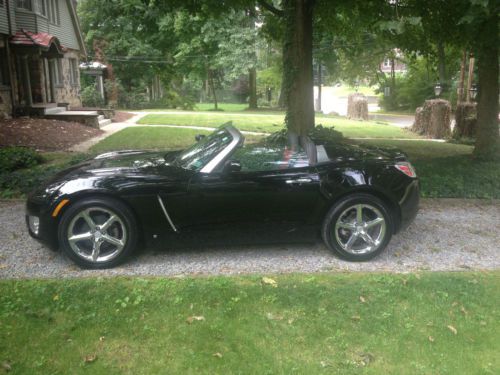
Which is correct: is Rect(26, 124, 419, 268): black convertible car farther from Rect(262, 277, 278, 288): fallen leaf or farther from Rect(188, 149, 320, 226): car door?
Rect(262, 277, 278, 288): fallen leaf

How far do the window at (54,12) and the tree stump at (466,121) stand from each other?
1811 centimetres

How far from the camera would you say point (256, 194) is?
186 inches

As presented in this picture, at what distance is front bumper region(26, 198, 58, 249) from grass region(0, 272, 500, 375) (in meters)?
0.42

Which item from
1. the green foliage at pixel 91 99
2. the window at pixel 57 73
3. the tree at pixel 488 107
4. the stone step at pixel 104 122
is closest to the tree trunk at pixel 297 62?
the tree at pixel 488 107

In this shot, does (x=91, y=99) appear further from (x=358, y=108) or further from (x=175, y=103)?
(x=358, y=108)

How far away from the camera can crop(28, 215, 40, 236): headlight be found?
15.0ft

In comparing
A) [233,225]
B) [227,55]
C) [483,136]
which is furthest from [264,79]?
[233,225]

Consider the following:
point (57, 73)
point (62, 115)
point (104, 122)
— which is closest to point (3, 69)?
point (62, 115)

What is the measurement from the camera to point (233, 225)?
474cm

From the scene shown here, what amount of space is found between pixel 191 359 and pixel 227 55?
1412 inches

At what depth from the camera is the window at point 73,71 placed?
1058 inches

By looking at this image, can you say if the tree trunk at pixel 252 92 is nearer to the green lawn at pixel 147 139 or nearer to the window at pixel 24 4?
the window at pixel 24 4

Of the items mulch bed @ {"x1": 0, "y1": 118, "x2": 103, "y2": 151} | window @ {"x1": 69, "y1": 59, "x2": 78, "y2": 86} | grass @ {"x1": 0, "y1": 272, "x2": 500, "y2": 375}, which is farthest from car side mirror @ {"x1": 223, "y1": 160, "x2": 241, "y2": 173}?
window @ {"x1": 69, "y1": 59, "x2": 78, "y2": 86}

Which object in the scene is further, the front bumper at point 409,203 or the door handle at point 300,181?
the front bumper at point 409,203
